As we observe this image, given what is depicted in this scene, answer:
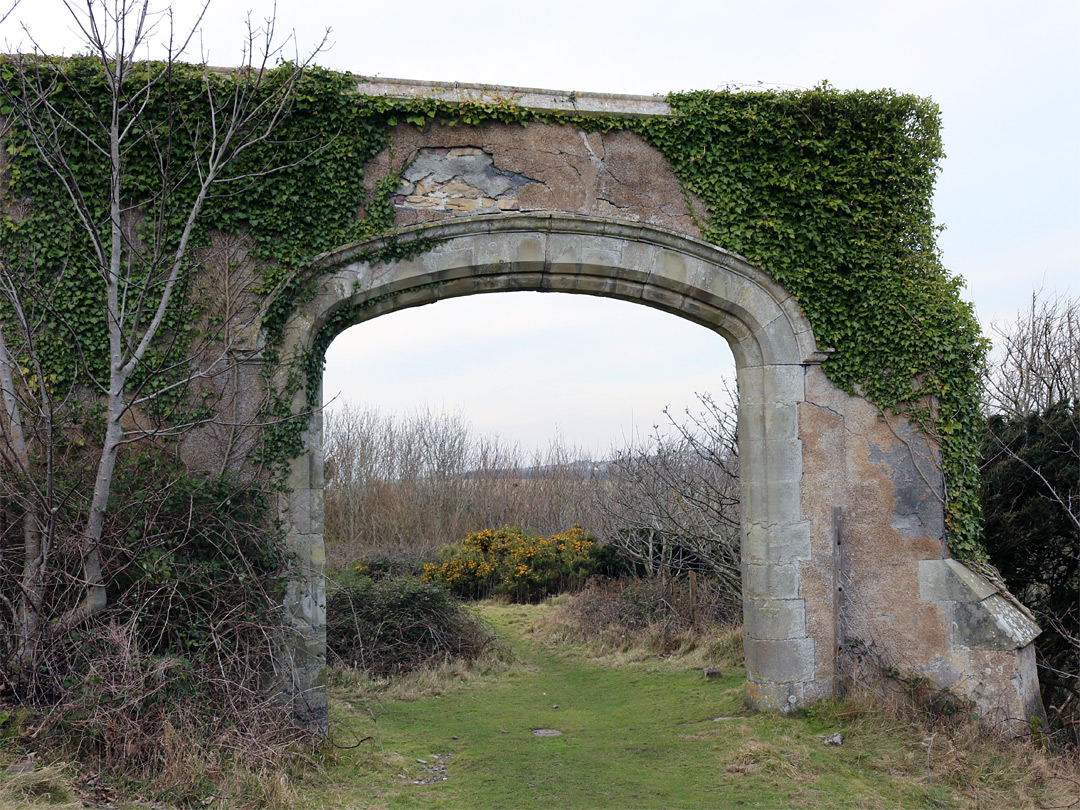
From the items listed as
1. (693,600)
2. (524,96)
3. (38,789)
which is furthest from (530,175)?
(693,600)

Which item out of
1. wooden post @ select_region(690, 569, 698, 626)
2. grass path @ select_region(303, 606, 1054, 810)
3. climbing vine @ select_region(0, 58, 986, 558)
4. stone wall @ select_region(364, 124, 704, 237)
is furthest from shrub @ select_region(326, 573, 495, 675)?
stone wall @ select_region(364, 124, 704, 237)

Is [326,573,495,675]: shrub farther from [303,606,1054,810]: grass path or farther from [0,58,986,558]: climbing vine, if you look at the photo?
[0,58,986,558]: climbing vine

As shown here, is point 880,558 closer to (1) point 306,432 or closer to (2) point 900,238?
(2) point 900,238

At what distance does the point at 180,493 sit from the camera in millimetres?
5129

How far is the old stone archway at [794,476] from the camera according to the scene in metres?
5.87

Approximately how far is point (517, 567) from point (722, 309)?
276 inches

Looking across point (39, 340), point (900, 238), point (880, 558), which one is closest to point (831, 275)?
point (900, 238)

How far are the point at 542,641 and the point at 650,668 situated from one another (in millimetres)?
1851

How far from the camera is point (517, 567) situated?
40.4 feet

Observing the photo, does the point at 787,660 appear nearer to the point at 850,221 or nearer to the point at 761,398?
Answer: the point at 761,398

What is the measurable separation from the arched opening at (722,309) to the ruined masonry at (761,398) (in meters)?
0.01

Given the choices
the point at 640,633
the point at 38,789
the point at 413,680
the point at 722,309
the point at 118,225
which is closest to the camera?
the point at 38,789

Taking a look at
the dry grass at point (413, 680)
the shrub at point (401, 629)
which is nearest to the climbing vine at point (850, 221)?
the dry grass at point (413, 680)

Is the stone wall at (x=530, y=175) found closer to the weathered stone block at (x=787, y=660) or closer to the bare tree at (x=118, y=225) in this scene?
the bare tree at (x=118, y=225)
